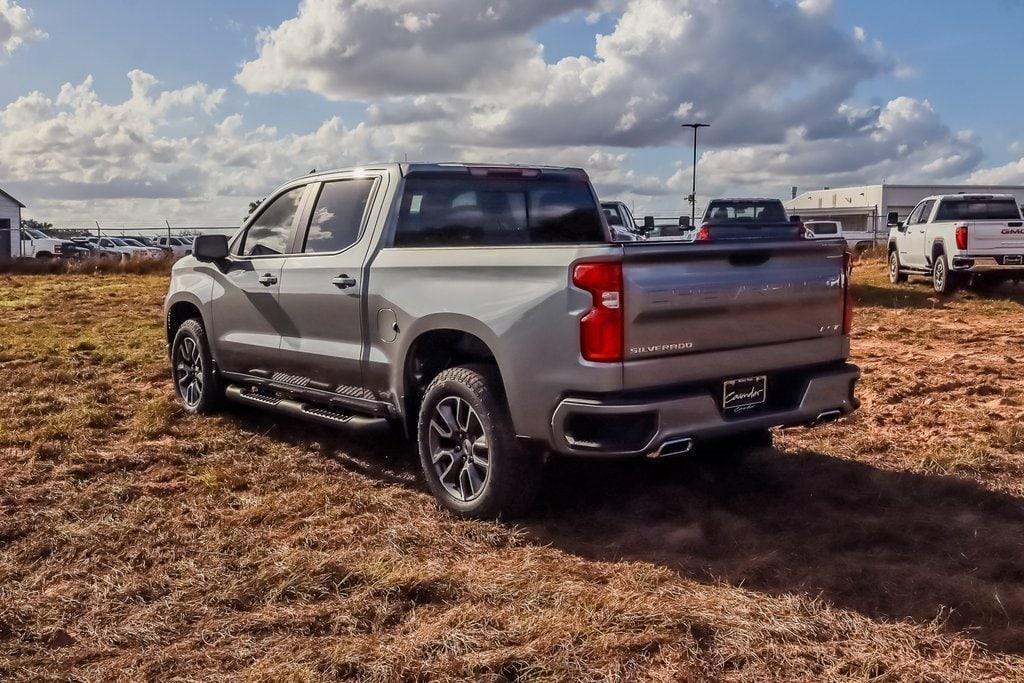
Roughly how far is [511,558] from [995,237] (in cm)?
1383

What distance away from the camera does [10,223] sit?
51562 millimetres

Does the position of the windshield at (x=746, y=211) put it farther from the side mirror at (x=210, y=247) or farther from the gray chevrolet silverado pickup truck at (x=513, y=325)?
the side mirror at (x=210, y=247)

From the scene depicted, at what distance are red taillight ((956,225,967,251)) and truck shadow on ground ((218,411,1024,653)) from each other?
11.3 metres

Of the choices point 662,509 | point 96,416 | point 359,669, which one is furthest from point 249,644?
point 96,416

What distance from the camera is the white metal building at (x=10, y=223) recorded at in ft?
137

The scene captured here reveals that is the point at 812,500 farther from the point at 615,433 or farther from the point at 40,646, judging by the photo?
the point at 40,646

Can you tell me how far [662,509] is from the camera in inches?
208

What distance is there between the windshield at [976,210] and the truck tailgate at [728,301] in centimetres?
1387

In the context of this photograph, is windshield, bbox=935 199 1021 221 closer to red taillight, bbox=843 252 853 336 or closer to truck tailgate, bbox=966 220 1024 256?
truck tailgate, bbox=966 220 1024 256

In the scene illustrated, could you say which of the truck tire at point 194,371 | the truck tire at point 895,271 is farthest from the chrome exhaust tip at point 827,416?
the truck tire at point 895,271

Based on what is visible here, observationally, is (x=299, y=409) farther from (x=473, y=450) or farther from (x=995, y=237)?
(x=995, y=237)

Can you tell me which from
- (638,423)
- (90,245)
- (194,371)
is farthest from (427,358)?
(90,245)

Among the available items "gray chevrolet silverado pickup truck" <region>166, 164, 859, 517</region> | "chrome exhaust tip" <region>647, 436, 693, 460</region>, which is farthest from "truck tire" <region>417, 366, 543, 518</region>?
"chrome exhaust tip" <region>647, 436, 693, 460</region>

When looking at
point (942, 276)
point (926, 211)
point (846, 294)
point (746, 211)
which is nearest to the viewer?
point (846, 294)
